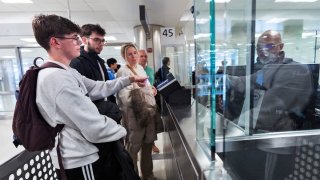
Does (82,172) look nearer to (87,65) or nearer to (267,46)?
(87,65)

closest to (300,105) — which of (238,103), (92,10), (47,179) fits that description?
(238,103)

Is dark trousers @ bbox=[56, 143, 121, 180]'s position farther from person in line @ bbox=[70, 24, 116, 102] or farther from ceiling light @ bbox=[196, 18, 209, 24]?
ceiling light @ bbox=[196, 18, 209, 24]

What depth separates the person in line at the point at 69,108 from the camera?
0.87m

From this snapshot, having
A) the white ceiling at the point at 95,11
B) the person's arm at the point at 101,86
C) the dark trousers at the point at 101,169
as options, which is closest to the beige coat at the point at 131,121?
the person's arm at the point at 101,86

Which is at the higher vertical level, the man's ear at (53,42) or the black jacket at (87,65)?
the man's ear at (53,42)

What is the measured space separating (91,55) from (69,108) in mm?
709

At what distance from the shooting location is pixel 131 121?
202 centimetres

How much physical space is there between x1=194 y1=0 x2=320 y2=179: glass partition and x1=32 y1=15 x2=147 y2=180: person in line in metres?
0.46

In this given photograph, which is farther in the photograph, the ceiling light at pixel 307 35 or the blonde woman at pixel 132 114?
the blonde woman at pixel 132 114

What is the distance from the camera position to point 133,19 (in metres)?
5.80

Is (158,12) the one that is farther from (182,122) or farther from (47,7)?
(182,122)

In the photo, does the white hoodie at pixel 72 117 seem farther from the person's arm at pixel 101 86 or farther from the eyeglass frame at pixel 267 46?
the eyeglass frame at pixel 267 46

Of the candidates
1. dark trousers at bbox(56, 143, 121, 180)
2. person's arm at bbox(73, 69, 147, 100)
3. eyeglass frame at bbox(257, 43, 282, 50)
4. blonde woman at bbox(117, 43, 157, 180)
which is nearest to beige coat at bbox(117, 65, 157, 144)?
blonde woman at bbox(117, 43, 157, 180)

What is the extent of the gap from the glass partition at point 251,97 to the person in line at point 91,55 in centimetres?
73
